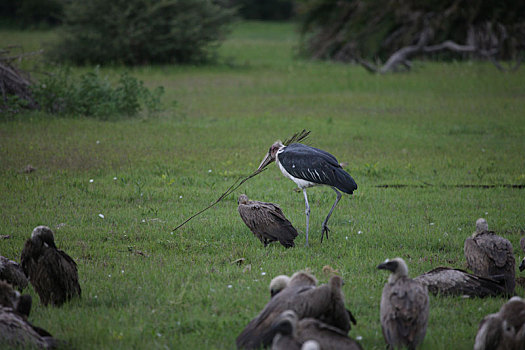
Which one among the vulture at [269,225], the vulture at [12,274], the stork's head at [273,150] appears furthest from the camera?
the stork's head at [273,150]

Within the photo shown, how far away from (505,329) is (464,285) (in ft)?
4.92

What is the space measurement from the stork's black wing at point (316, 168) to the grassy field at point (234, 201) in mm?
776

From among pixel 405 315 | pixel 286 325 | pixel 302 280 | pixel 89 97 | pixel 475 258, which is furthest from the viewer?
pixel 89 97

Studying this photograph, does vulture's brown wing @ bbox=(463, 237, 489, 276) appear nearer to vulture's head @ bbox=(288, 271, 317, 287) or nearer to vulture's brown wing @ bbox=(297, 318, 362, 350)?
vulture's head @ bbox=(288, 271, 317, 287)

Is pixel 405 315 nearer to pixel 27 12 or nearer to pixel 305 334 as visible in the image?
pixel 305 334

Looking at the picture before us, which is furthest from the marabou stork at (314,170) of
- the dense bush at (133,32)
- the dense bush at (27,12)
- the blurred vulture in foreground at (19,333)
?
the dense bush at (27,12)

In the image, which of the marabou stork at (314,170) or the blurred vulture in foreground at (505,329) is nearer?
the blurred vulture in foreground at (505,329)

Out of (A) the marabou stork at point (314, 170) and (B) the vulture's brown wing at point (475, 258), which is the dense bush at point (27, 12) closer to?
(A) the marabou stork at point (314, 170)

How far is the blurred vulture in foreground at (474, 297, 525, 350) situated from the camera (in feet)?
14.7

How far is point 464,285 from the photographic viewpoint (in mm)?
6020

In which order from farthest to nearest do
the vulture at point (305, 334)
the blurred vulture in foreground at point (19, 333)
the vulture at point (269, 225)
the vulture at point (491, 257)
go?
the vulture at point (269, 225), the vulture at point (491, 257), the blurred vulture in foreground at point (19, 333), the vulture at point (305, 334)

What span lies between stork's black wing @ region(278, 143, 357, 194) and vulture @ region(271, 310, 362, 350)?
3180 mm

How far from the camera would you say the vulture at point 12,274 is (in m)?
5.98

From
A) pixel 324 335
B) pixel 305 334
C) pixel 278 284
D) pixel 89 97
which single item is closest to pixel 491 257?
pixel 278 284
